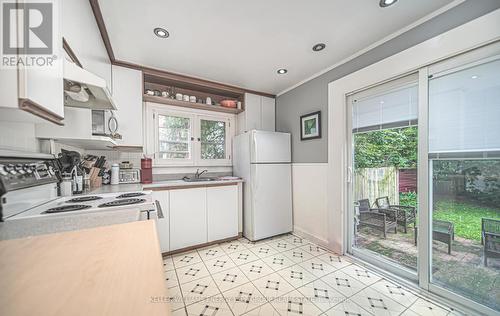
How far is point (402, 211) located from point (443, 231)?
33cm

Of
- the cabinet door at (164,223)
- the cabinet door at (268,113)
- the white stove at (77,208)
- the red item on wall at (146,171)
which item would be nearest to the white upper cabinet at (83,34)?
the white stove at (77,208)

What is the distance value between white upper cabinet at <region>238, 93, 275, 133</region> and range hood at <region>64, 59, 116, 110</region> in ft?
6.18

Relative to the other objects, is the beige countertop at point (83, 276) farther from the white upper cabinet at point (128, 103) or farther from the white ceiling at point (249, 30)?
the white upper cabinet at point (128, 103)

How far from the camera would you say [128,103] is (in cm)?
227


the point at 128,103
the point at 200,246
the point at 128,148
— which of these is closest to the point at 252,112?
the point at 128,103

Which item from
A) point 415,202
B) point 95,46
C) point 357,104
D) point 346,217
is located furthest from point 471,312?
point 95,46

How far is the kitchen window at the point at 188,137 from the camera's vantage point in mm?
2631

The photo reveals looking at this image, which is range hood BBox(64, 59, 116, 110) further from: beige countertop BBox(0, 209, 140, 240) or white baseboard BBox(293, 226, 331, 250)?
white baseboard BBox(293, 226, 331, 250)

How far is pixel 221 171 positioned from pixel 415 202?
7.88 feet

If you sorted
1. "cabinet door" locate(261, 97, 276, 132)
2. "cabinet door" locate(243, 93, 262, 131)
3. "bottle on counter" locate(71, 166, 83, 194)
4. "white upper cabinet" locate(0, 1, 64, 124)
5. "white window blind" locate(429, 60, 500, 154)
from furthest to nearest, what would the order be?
"cabinet door" locate(261, 97, 276, 132)
"cabinet door" locate(243, 93, 262, 131)
"bottle on counter" locate(71, 166, 83, 194)
"white window blind" locate(429, 60, 500, 154)
"white upper cabinet" locate(0, 1, 64, 124)

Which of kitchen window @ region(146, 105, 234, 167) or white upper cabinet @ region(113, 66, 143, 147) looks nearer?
white upper cabinet @ region(113, 66, 143, 147)

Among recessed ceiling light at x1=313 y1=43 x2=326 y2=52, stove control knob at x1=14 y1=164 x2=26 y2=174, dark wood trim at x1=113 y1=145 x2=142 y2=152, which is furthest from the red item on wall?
recessed ceiling light at x1=313 y1=43 x2=326 y2=52

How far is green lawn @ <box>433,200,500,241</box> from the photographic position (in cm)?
137

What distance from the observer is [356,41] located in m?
1.88
